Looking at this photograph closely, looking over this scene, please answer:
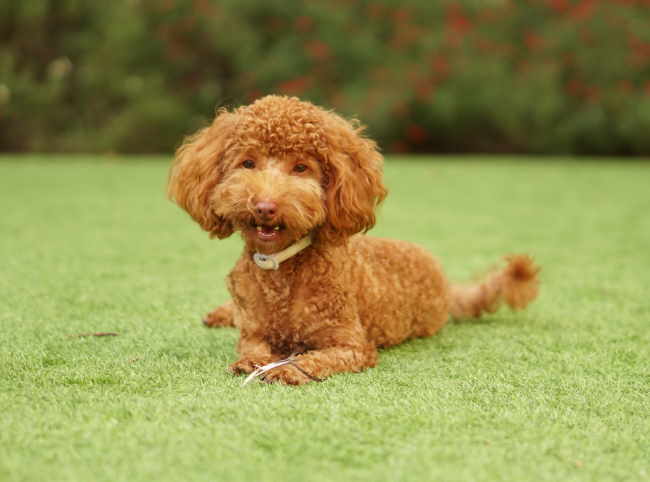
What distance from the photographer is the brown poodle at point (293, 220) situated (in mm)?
2217

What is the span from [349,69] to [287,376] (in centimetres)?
1213

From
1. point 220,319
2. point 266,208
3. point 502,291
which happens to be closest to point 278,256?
point 266,208

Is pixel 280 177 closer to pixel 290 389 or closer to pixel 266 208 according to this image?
pixel 266 208

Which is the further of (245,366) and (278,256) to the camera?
(278,256)

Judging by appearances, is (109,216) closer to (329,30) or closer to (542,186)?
(542,186)

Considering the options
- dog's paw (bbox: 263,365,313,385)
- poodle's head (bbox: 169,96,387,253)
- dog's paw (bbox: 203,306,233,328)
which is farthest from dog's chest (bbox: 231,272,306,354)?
dog's paw (bbox: 203,306,233,328)

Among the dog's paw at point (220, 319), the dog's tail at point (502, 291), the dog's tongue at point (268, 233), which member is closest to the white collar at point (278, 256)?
the dog's tongue at point (268, 233)

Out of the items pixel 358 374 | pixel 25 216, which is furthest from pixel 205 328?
pixel 25 216

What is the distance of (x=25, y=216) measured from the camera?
588 cm

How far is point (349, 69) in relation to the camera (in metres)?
13.8

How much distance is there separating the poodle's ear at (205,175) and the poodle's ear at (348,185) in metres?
0.30

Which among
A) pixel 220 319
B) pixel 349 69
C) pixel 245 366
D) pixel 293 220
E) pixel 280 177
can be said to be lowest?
pixel 220 319

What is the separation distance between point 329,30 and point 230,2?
170 centimetres

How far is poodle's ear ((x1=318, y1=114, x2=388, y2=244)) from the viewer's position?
230cm
